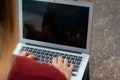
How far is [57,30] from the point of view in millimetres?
1380

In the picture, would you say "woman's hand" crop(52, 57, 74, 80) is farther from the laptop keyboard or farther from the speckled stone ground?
the speckled stone ground

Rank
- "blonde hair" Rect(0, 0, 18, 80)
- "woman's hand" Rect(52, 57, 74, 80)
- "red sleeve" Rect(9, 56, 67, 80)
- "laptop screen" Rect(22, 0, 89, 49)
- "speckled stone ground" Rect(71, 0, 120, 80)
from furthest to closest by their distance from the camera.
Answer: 1. "speckled stone ground" Rect(71, 0, 120, 80)
2. "laptop screen" Rect(22, 0, 89, 49)
3. "woman's hand" Rect(52, 57, 74, 80)
4. "red sleeve" Rect(9, 56, 67, 80)
5. "blonde hair" Rect(0, 0, 18, 80)

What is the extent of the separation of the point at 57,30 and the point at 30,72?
1.84 feet

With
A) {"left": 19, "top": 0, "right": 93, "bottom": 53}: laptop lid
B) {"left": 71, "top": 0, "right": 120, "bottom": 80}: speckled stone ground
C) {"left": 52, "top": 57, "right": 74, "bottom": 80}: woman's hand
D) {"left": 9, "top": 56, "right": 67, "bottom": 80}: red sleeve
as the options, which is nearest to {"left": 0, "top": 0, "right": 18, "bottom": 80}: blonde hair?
{"left": 9, "top": 56, "right": 67, "bottom": 80}: red sleeve

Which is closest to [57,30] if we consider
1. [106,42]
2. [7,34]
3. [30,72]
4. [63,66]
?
[63,66]

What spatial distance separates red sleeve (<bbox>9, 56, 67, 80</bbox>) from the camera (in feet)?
2.72

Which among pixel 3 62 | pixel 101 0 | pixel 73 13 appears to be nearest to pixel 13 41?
pixel 3 62

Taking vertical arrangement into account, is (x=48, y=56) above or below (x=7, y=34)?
below

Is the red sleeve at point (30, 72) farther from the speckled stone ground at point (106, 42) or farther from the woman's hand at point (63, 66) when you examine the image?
the speckled stone ground at point (106, 42)

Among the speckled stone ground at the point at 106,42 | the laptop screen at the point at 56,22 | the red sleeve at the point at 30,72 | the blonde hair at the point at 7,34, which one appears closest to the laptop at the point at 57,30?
the laptop screen at the point at 56,22

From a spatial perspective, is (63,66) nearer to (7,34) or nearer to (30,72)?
(30,72)

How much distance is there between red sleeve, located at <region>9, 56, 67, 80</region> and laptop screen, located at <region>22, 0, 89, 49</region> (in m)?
0.49

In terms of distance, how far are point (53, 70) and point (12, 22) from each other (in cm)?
23

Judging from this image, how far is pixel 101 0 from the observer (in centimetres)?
271
